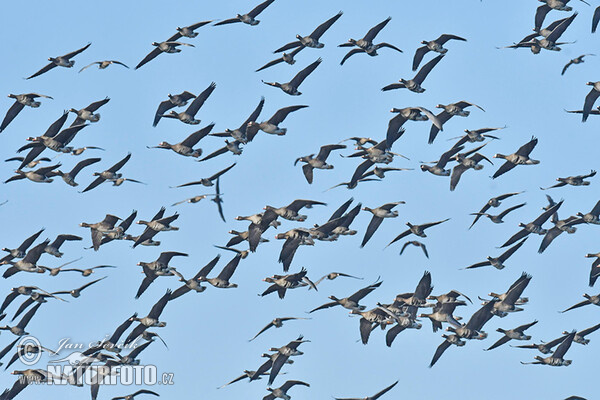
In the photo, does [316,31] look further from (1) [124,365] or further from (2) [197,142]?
(1) [124,365]

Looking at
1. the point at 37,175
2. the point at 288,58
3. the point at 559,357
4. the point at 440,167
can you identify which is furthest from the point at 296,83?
the point at 559,357

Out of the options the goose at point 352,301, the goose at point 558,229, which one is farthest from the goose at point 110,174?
the goose at point 558,229

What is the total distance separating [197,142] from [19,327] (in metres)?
11.1

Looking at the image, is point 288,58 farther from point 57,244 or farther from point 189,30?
point 57,244

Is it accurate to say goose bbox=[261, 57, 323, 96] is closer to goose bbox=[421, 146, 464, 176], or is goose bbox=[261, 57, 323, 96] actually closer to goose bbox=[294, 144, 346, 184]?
goose bbox=[294, 144, 346, 184]

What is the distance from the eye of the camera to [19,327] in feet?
190

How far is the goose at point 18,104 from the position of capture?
183ft

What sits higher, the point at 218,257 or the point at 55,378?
the point at 218,257

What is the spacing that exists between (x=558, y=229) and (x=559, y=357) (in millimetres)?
6125

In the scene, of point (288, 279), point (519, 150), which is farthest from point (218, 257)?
point (519, 150)

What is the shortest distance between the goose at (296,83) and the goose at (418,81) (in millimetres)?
3038

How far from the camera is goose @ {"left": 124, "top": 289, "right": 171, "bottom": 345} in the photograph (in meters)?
55.0

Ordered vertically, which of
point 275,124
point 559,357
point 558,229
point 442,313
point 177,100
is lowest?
point 559,357

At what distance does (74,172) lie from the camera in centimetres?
5781
